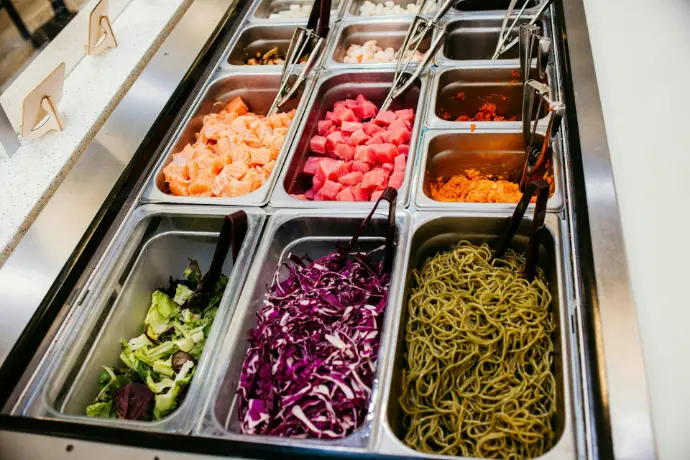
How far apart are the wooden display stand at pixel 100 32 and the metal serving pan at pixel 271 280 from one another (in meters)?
1.58

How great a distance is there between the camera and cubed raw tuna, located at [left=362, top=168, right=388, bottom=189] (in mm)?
2406

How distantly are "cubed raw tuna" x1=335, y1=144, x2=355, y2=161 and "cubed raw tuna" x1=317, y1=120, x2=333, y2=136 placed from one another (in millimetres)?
159

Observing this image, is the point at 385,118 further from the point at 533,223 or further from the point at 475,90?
the point at 533,223

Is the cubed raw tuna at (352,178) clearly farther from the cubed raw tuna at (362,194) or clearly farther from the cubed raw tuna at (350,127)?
the cubed raw tuna at (350,127)

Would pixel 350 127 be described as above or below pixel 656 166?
above

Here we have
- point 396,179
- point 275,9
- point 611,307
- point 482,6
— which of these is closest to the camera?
point 611,307

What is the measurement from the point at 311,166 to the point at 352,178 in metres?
0.23

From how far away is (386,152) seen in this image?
256 centimetres

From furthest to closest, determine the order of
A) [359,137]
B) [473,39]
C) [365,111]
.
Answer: [473,39] → [365,111] → [359,137]

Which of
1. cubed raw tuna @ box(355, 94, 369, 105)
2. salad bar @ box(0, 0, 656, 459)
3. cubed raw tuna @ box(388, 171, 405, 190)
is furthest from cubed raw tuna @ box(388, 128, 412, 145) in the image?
cubed raw tuna @ box(355, 94, 369, 105)

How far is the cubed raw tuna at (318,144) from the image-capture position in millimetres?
2701

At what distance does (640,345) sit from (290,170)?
157 centimetres

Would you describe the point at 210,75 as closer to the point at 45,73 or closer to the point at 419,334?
the point at 45,73

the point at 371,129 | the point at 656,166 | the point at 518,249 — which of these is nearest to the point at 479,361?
the point at 518,249
